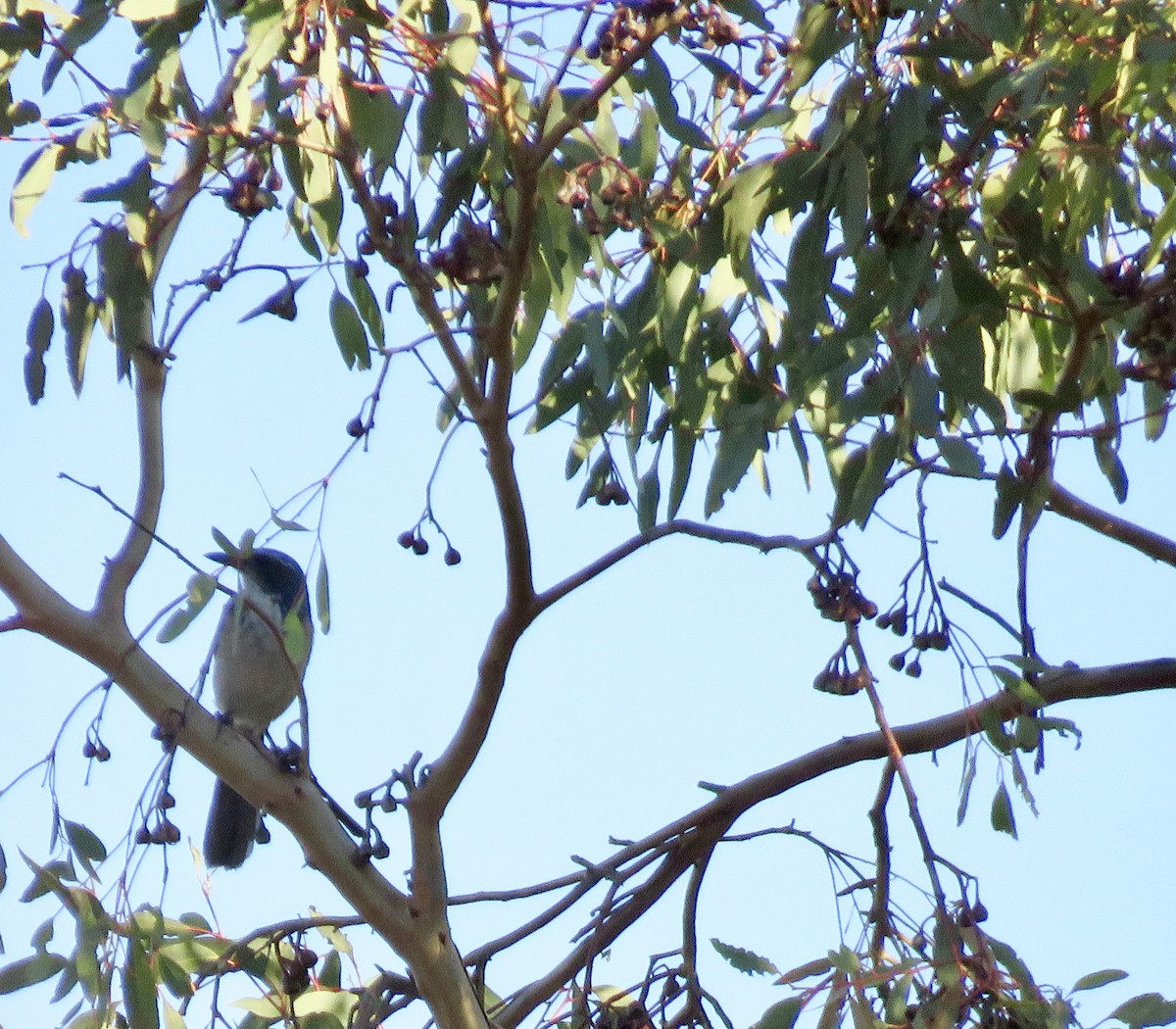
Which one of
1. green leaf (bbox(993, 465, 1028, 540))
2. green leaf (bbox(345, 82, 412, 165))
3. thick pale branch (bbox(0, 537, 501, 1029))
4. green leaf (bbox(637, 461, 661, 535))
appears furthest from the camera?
green leaf (bbox(637, 461, 661, 535))

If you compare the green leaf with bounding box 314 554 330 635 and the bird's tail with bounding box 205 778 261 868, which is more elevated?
the bird's tail with bounding box 205 778 261 868

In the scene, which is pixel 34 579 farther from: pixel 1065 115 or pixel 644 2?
pixel 1065 115

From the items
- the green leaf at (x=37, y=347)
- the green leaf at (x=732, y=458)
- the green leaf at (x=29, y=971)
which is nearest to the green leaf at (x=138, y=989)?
the green leaf at (x=29, y=971)

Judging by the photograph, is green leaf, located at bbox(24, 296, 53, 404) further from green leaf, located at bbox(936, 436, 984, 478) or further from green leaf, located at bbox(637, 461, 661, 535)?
green leaf, located at bbox(936, 436, 984, 478)

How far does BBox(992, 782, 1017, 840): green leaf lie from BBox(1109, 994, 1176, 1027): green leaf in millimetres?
454

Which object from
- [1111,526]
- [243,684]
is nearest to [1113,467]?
[1111,526]

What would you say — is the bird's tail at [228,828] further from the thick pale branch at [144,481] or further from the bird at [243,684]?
the thick pale branch at [144,481]

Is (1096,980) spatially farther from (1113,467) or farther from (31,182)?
(31,182)

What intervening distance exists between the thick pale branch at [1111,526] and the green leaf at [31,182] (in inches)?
71.0

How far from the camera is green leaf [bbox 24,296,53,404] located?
2414 mm

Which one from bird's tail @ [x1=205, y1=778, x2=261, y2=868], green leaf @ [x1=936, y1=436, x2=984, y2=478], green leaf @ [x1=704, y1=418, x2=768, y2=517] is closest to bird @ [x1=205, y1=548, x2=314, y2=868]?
bird's tail @ [x1=205, y1=778, x2=261, y2=868]

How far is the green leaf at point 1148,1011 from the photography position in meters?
1.85

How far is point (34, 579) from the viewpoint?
2141 mm

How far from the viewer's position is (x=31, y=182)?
93.7 inches
